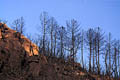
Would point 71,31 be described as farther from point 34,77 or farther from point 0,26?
point 34,77

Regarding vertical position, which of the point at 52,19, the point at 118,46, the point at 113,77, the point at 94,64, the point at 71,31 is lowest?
the point at 113,77

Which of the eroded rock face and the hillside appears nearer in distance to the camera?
the hillside

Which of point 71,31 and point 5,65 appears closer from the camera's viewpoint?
point 5,65

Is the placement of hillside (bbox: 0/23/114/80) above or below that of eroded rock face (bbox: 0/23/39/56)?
below

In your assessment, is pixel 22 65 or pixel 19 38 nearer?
pixel 22 65

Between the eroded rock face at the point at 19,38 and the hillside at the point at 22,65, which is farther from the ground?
the eroded rock face at the point at 19,38

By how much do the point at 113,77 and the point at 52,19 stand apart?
47.8ft

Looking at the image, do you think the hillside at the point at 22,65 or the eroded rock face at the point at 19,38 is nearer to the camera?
the hillside at the point at 22,65

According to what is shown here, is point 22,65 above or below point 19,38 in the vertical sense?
below

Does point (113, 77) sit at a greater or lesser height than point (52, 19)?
lesser

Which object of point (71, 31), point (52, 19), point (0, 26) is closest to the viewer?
point (0, 26)

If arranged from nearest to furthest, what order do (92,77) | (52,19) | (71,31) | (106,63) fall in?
1. (92,77)
2. (71,31)
3. (106,63)
4. (52,19)

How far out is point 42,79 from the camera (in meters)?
19.0

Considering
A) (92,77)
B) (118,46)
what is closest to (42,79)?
(92,77)
